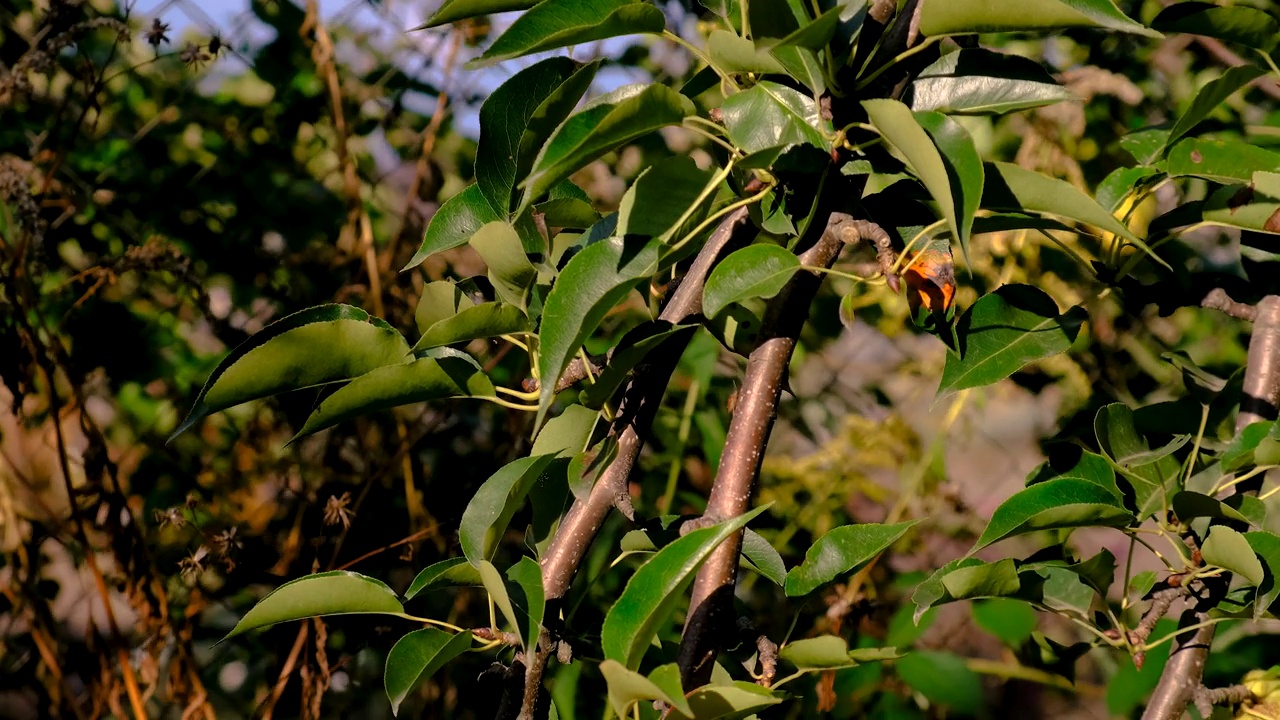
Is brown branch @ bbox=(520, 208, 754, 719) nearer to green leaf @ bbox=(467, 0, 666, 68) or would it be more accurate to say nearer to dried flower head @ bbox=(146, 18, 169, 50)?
green leaf @ bbox=(467, 0, 666, 68)

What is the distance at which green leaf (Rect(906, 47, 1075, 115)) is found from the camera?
537 mm

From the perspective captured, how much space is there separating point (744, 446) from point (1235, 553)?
30cm

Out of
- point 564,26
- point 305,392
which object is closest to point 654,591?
point 564,26

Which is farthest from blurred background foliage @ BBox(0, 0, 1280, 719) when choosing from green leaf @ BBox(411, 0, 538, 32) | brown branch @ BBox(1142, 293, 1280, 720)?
green leaf @ BBox(411, 0, 538, 32)

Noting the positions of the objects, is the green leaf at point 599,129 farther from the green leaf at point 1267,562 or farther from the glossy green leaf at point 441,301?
the green leaf at point 1267,562

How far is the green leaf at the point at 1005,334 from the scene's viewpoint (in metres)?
0.62

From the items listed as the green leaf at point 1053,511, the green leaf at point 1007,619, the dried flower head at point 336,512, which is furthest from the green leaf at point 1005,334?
the dried flower head at point 336,512

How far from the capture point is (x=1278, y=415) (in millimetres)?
812

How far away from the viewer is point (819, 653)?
0.60m

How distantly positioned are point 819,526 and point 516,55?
130 cm

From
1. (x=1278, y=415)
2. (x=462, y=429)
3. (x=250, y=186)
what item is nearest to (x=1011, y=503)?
(x=1278, y=415)

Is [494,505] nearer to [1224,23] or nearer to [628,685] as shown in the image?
[628,685]

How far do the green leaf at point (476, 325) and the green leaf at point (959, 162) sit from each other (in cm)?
23

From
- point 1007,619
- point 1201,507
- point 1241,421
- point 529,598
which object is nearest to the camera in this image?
point 529,598
